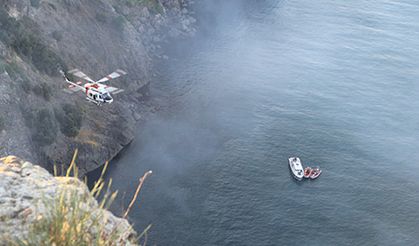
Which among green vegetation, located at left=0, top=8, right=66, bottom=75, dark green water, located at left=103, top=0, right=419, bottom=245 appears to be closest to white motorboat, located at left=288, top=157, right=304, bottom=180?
dark green water, located at left=103, top=0, right=419, bottom=245

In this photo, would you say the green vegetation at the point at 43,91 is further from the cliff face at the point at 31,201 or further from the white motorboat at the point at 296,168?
the cliff face at the point at 31,201

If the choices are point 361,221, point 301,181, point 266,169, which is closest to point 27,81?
point 266,169

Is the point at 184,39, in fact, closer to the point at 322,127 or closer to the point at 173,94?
the point at 173,94

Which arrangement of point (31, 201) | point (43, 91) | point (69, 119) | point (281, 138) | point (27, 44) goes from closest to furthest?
point (31, 201) → point (43, 91) → point (69, 119) → point (27, 44) → point (281, 138)

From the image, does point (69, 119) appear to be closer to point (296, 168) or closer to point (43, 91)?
point (43, 91)

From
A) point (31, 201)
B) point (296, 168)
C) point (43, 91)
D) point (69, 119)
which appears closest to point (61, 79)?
point (43, 91)

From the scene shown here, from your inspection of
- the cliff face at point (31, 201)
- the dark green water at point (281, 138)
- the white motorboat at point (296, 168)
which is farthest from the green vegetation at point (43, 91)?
the cliff face at point (31, 201)
